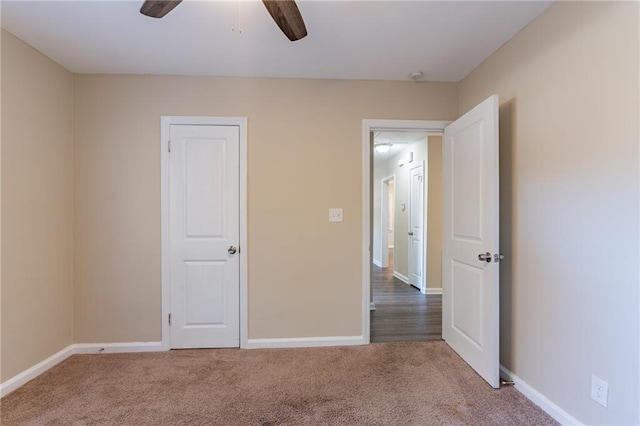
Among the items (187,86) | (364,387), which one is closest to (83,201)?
(187,86)

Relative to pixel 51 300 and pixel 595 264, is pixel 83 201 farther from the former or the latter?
pixel 595 264

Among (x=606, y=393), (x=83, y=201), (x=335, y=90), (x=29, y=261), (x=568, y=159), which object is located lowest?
(x=606, y=393)

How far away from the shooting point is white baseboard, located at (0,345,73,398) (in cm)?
202

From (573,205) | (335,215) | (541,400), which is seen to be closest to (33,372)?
(335,215)

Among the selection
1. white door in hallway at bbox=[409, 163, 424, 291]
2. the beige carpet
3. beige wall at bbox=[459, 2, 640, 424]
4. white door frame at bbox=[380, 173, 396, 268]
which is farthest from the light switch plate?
white door frame at bbox=[380, 173, 396, 268]

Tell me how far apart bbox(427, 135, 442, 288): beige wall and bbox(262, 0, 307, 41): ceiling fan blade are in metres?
3.51

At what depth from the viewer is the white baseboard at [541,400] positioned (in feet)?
5.55

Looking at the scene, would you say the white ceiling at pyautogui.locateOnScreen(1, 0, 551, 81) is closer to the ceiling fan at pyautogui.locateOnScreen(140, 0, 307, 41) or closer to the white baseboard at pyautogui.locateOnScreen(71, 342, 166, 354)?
the ceiling fan at pyautogui.locateOnScreen(140, 0, 307, 41)

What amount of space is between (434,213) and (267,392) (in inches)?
144

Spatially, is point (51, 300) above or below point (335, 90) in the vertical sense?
below

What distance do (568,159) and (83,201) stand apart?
3525 millimetres

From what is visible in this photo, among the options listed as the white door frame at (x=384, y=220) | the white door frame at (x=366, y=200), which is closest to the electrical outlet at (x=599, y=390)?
the white door frame at (x=366, y=200)

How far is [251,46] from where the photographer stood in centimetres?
223

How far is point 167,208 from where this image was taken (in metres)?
2.66
